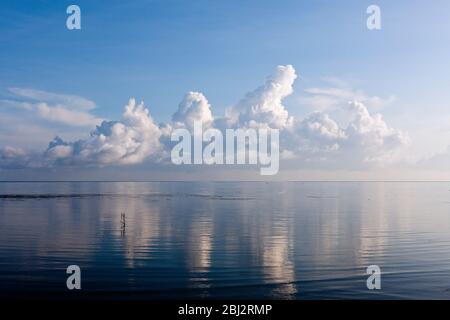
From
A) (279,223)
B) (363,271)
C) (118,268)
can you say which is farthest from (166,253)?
(279,223)

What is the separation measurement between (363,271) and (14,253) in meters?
35.9

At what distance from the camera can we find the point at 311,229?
243ft

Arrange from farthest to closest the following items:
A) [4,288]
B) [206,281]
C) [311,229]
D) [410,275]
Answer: [311,229] < [410,275] < [206,281] < [4,288]

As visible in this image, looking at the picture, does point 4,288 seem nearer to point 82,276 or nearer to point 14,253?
point 82,276

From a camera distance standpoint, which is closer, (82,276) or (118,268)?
(82,276)

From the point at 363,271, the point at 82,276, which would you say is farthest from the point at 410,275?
the point at 82,276

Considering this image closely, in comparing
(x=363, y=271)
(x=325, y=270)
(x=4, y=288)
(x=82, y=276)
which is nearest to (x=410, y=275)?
(x=363, y=271)
